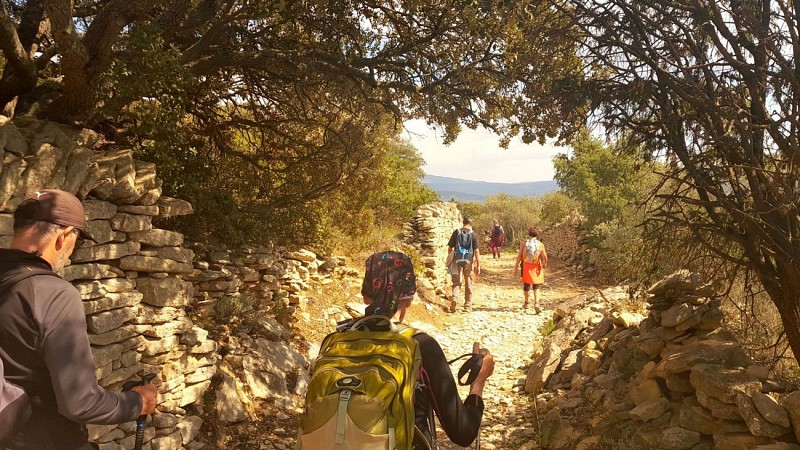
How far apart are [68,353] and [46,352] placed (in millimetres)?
71

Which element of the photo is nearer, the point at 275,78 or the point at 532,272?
the point at 275,78

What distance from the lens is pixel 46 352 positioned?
184 centimetres

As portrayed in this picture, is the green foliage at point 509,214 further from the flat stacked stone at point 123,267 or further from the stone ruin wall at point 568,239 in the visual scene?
the flat stacked stone at point 123,267

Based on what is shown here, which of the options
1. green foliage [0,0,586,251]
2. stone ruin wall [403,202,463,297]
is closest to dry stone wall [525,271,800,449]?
green foliage [0,0,586,251]

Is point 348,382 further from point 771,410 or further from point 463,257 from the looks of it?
point 463,257

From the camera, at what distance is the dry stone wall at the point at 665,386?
13.2 feet

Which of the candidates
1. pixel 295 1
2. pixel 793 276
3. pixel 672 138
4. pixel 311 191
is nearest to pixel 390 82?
pixel 295 1

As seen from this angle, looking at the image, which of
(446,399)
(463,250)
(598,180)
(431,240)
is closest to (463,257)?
(463,250)

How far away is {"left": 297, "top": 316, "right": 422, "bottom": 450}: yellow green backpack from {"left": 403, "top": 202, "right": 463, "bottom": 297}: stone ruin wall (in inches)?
403

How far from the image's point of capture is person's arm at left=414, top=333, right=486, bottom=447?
230 centimetres

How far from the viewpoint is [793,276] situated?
14.0 ft

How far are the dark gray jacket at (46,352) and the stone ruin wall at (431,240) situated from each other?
1062 cm

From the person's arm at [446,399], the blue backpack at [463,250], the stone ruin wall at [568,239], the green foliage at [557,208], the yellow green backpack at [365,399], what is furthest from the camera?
the green foliage at [557,208]

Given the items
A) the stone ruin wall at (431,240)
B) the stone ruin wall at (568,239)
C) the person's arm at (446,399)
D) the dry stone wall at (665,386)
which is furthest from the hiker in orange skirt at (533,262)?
the person's arm at (446,399)
